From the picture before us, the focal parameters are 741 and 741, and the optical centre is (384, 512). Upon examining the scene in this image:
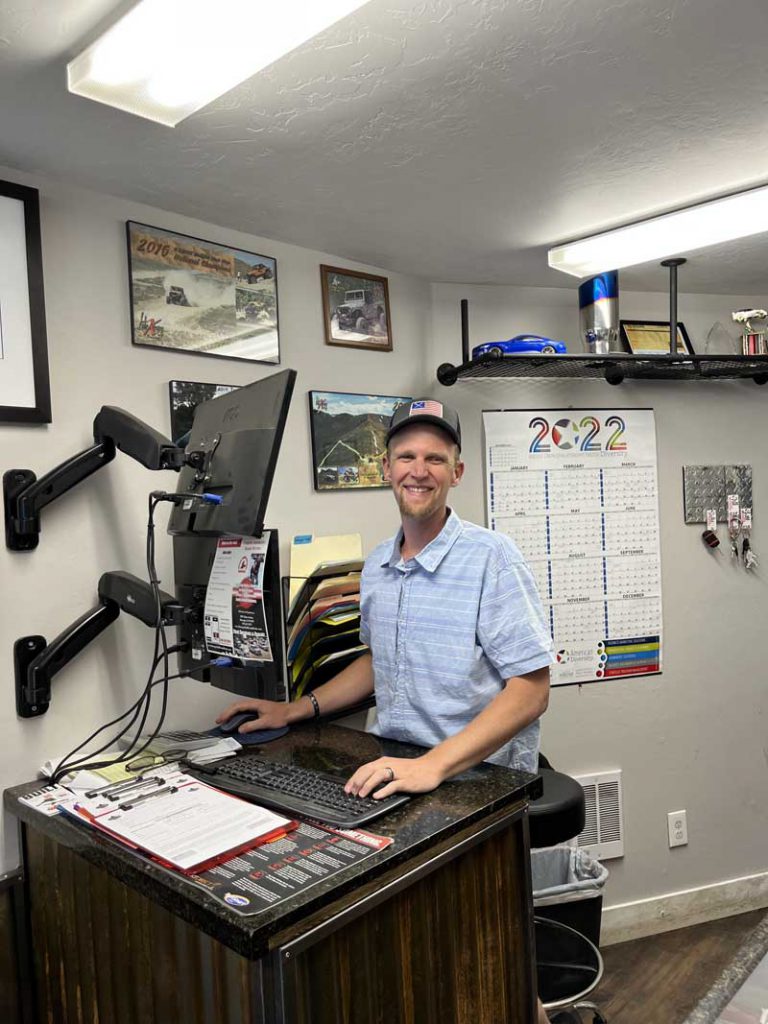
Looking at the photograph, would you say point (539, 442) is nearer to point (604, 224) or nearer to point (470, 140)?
point (604, 224)

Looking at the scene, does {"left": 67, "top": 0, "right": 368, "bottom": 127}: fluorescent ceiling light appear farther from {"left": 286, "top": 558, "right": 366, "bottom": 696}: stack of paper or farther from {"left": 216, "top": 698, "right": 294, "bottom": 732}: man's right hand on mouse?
{"left": 216, "top": 698, "right": 294, "bottom": 732}: man's right hand on mouse

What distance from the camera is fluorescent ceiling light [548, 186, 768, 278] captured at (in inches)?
81.7

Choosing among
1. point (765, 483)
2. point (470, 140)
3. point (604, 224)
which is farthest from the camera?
point (765, 483)

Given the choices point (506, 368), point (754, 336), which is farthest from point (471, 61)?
point (754, 336)

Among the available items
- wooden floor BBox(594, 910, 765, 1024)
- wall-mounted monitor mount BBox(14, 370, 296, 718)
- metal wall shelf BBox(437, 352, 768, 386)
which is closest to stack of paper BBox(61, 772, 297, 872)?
wall-mounted monitor mount BBox(14, 370, 296, 718)

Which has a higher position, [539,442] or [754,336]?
[754,336]

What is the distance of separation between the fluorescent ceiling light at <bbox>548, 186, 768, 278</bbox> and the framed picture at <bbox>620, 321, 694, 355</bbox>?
0.49m

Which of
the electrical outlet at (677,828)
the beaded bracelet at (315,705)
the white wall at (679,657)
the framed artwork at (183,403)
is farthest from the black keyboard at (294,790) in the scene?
the electrical outlet at (677,828)

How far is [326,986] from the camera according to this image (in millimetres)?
1142

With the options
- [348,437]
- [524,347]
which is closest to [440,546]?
[348,437]

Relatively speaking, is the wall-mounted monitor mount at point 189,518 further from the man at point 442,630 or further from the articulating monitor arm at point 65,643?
the man at point 442,630

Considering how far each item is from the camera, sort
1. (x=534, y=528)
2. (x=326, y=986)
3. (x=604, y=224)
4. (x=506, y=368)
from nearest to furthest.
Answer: (x=326, y=986), (x=604, y=224), (x=506, y=368), (x=534, y=528)

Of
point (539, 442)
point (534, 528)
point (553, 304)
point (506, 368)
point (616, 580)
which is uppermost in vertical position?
point (553, 304)

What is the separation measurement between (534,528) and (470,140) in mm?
1575
